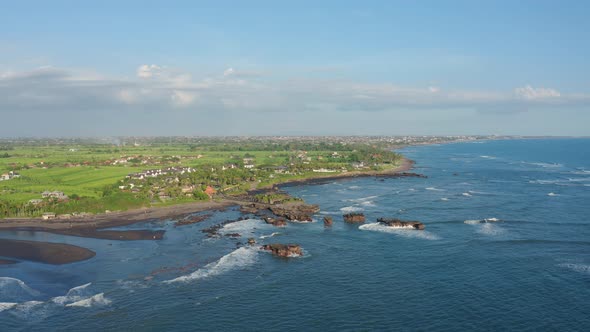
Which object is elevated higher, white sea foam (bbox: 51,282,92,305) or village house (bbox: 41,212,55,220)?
village house (bbox: 41,212,55,220)

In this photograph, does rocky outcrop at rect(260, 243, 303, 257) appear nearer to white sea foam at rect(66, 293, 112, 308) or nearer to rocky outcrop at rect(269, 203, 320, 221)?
rocky outcrop at rect(269, 203, 320, 221)

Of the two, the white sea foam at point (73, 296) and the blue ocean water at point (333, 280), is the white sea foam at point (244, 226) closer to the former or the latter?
the blue ocean water at point (333, 280)

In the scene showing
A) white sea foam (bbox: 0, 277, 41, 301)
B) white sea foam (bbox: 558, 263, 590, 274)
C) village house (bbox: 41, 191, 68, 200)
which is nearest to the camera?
white sea foam (bbox: 0, 277, 41, 301)

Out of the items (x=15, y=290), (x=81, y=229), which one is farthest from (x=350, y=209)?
(x=15, y=290)

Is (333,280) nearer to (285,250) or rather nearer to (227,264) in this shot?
(285,250)

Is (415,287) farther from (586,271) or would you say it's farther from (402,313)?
(586,271)

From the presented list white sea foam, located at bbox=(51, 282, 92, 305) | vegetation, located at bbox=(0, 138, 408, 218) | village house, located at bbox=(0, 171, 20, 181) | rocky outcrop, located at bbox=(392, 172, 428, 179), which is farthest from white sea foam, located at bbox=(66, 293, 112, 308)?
rocky outcrop, located at bbox=(392, 172, 428, 179)

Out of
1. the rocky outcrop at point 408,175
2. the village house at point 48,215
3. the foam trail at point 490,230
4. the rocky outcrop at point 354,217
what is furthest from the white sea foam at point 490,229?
the village house at point 48,215

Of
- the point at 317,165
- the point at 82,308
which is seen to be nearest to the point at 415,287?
the point at 82,308
